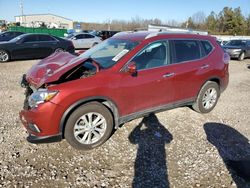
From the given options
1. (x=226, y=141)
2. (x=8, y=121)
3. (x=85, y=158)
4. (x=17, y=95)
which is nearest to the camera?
(x=85, y=158)

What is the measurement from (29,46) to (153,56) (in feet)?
31.2

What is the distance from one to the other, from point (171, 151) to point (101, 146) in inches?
44.5

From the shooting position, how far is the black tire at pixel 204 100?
16.7ft

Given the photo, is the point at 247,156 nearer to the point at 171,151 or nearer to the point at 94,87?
the point at 171,151

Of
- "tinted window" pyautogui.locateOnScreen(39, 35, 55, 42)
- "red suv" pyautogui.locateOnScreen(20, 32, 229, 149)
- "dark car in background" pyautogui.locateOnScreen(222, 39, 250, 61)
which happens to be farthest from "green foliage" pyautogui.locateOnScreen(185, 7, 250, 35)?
"red suv" pyautogui.locateOnScreen(20, 32, 229, 149)

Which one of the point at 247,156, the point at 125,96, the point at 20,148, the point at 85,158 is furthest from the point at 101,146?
the point at 247,156

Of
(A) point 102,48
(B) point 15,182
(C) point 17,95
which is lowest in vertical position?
(B) point 15,182

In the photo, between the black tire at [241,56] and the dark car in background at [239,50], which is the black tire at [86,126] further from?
the black tire at [241,56]

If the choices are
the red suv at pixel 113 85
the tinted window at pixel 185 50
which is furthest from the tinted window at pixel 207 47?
the tinted window at pixel 185 50

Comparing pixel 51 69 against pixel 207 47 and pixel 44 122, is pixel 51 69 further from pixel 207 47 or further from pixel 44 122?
pixel 207 47

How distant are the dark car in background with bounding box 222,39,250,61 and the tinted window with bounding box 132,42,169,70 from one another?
44.8 ft

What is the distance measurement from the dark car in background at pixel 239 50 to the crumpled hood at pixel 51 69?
1448cm

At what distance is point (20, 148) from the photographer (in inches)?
145

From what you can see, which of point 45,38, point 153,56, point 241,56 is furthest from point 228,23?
point 153,56
